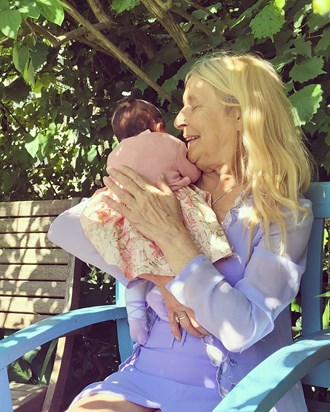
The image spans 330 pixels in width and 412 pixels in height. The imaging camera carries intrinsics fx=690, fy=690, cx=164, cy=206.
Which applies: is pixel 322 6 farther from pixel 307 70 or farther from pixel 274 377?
pixel 274 377

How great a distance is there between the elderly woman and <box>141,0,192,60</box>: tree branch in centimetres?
A: 43

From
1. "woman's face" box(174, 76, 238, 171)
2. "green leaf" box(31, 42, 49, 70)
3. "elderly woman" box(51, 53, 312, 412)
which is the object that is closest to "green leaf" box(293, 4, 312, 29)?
"elderly woman" box(51, 53, 312, 412)

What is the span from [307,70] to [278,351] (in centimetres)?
95

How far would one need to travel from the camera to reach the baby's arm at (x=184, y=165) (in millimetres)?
1972

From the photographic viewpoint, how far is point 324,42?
6.89ft

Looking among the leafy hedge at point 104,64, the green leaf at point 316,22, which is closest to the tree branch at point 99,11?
the leafy hedge at point 104,64

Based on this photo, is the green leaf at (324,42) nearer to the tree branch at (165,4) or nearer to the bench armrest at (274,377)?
the tree branch at (165,4)

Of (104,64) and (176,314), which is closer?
(176,314)

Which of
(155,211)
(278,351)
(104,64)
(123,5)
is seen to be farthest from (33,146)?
(278,351)

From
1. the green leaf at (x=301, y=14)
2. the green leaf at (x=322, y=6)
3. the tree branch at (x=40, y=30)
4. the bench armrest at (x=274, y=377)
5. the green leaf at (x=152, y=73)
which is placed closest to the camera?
the bench armrest at (x=274, y=377)

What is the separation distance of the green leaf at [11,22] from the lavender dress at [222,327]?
0.62 m

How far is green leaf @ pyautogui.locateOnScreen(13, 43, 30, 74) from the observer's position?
8.12ft

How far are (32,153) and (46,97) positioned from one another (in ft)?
0.89

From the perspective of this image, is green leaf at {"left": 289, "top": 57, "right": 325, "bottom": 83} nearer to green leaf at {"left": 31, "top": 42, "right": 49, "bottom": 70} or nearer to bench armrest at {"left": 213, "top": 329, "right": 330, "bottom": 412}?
bench armrest at {"left": 213, "top": 329, "right": 330, "bottom": 412}
